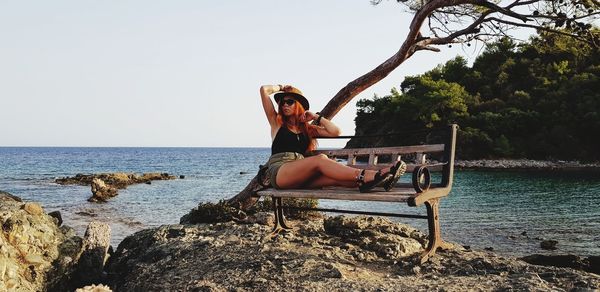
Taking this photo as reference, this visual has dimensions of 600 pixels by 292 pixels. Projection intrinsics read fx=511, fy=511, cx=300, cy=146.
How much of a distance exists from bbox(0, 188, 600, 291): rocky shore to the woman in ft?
2.80

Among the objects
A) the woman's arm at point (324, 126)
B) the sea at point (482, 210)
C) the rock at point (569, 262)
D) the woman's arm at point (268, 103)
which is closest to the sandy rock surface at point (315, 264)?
the woman's arm at point (324, 126)

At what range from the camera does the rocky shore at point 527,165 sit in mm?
45125

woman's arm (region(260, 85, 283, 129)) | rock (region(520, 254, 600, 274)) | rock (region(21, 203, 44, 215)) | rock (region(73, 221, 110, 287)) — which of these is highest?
woman's arm (region(260, 85, 283, 129))

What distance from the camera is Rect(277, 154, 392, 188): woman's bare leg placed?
5.61m

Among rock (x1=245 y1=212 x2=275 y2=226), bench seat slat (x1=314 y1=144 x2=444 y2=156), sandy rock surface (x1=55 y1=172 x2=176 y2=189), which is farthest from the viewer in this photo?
sandy rock surface (x1=55 y1=172 x2=176 y2=189)

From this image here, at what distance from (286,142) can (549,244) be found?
940cm

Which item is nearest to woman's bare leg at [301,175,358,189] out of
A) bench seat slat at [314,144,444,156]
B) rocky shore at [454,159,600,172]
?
bench seat slat at [314,144,444,156]

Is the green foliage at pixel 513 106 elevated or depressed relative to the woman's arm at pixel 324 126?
elevated

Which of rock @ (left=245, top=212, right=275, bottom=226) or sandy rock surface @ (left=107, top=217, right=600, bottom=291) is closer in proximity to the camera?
sandy rock surface @ (left=107, top=217, right=600, bottom=291)

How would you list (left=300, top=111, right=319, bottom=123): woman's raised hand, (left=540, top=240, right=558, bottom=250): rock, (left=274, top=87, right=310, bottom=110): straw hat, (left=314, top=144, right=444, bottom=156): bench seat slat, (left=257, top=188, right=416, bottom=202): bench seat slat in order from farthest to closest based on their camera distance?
(left=540, top=240, right=558, bottom=250): rock
(left=300, top=111, right=319, bottom=123): woman's raised hand
(left=274, top=87, right=310, bottom=110): straw hat
(left=314, top=144, right=444, bottom=156): bench seat slat
(left=257, top=188, right=416, bottom=202): bench seat slat

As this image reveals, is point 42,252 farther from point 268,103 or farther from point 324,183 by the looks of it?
point 324,183

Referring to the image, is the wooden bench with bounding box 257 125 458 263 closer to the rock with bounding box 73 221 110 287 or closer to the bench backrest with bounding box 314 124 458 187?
the bench backrest with bounding box 314 124 458 187

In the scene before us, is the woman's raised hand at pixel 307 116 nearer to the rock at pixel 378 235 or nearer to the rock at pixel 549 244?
the rock at pixel 378 235

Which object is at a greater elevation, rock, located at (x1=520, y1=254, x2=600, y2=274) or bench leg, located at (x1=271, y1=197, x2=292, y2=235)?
bench leg, located at (x1=271, y1=197, x2=292, y2=235)
